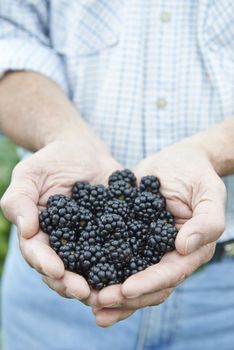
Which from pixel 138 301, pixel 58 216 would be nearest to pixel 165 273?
pixel 138 301

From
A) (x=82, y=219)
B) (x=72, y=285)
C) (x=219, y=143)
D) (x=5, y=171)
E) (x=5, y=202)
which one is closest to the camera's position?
(x=72, y=285)

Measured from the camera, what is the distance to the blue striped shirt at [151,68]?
1.55 m

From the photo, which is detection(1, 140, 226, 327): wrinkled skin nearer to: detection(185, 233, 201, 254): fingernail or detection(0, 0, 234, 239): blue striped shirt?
detection(185, 233, 201, 254): fingernail

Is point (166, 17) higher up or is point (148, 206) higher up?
point (166, 17)

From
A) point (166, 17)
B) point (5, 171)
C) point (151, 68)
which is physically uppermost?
point (166, 17)

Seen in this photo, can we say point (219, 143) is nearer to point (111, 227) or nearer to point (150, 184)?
point (150, 184)

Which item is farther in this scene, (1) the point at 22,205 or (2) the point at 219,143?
(2) the point at 219,143

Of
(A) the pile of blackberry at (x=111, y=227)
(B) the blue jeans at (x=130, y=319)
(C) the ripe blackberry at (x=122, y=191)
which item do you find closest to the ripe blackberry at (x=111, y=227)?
(A) the pile of blackberry at (x=111, y=227)

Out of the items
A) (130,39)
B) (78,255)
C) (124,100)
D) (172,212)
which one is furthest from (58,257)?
Result: (130,39)

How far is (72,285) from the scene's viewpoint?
1205 millimetres

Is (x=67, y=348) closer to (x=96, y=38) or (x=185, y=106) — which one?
(x=185, y=106)

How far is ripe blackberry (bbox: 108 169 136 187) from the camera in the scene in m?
1.49

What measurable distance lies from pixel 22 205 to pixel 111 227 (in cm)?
21

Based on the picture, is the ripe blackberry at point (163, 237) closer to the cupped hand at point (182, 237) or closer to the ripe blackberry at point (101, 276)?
the cupped hand at point (182, 237)
